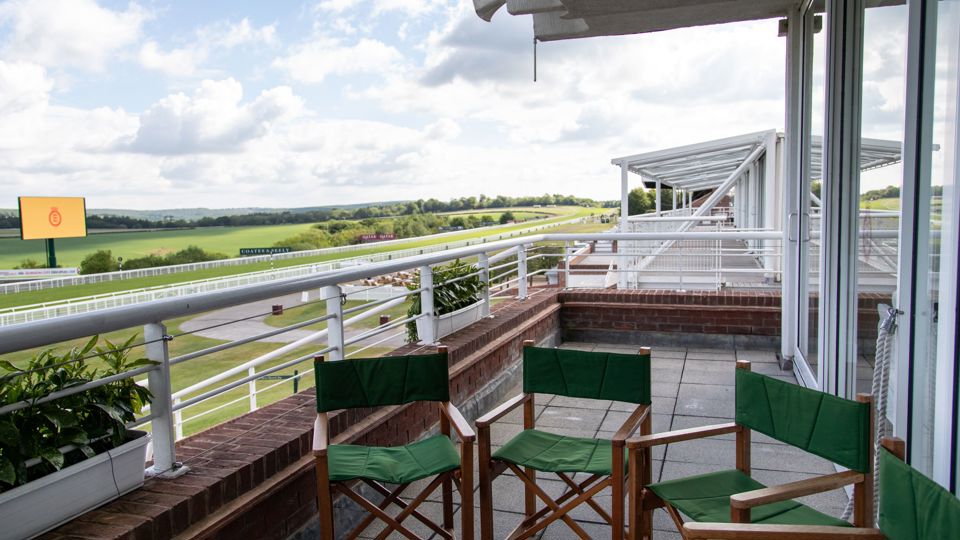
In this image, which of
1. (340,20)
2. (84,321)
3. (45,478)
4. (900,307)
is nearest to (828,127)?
(900,307)

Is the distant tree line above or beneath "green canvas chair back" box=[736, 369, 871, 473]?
above

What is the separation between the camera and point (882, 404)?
2.38 metres

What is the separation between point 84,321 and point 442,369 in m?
1.39

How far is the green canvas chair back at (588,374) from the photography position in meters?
2.81

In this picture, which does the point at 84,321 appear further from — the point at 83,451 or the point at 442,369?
the point at 442,369

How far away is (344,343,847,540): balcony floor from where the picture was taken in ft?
10.3

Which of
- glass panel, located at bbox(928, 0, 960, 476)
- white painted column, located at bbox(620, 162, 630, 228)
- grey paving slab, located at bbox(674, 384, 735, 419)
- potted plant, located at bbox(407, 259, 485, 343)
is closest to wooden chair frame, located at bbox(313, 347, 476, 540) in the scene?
glass panel, located at bbox(928, 0, 960, 476)

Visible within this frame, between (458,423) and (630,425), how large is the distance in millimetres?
659

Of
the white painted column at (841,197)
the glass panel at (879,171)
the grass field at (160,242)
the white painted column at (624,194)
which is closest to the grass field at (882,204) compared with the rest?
the glass panel at (879,171)

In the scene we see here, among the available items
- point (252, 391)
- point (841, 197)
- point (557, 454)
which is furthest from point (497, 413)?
point (252, 391)

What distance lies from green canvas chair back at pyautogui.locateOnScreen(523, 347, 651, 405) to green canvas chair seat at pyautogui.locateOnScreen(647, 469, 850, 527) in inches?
16.9

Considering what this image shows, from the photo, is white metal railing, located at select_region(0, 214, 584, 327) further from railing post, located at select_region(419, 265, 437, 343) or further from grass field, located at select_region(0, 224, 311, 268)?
grass field, located at select_region(0, 224, 311, 268)

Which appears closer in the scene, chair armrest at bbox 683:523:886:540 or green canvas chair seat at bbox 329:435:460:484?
chair armrest at bbox 683:523:886:540

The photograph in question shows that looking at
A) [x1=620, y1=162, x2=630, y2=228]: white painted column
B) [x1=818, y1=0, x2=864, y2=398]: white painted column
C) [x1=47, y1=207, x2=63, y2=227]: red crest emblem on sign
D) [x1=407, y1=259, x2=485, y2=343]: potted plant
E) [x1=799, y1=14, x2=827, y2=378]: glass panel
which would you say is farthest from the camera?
[x1=47, y1=207, x2=63, y2=227]: red crest emblem on sign
